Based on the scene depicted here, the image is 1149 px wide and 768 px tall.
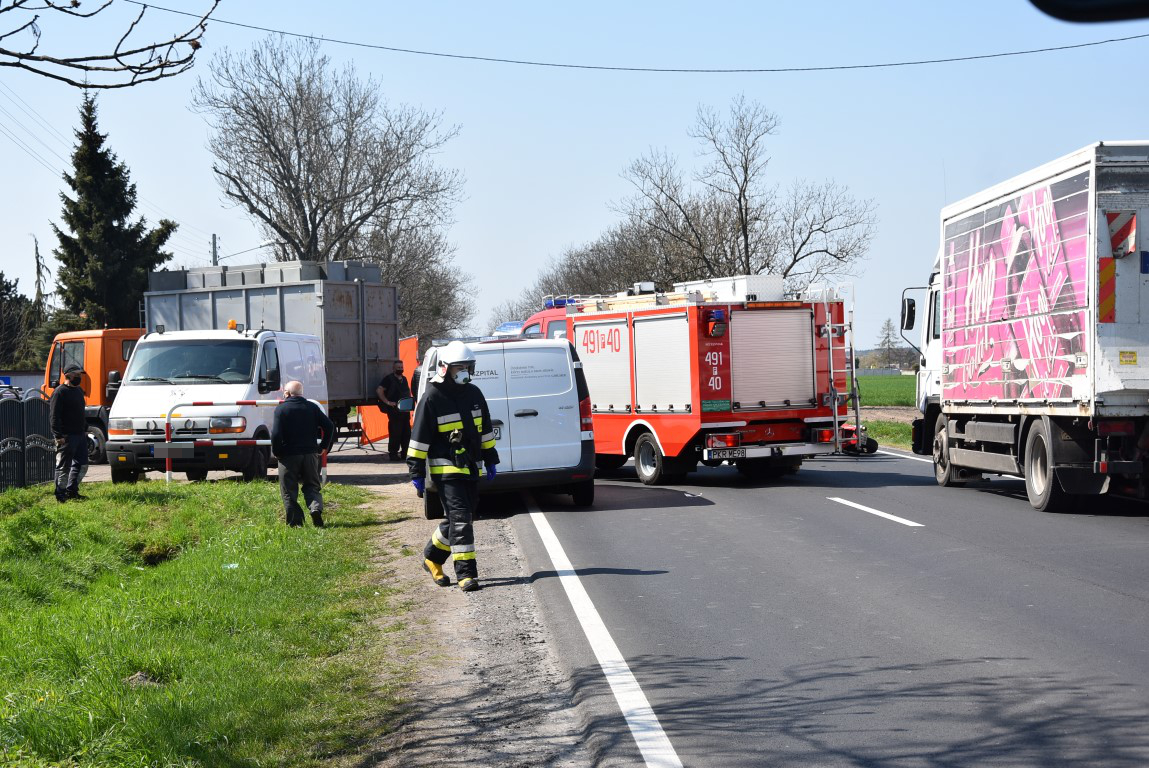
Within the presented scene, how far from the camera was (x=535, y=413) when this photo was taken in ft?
48.1

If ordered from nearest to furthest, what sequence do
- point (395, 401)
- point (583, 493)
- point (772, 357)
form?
1. point (583, 493)
2. point (772, 357)
3. point (395, 401)

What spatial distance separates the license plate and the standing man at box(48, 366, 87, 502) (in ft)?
28.8

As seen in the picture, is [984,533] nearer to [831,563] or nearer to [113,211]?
[831,563]

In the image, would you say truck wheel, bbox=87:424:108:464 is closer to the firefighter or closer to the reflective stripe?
the firefighter

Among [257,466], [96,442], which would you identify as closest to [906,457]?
[257,466]

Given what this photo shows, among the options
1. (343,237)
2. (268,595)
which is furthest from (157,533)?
(343,237)

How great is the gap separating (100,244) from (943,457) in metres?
48.9

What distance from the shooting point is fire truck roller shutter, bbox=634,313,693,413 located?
17391 mm

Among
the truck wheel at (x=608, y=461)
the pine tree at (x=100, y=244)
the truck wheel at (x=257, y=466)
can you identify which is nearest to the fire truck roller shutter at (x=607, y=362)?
the truck wheel at (x=608, y=461)

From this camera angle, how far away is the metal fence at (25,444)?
725 inches

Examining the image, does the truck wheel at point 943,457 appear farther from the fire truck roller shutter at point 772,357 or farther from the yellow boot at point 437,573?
the yellow boot at point 437,573

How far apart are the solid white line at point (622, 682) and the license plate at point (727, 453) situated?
684 centimetres

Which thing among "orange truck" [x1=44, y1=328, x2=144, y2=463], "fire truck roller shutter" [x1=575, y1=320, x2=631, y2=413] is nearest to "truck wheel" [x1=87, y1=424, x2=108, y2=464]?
"orange truck" [x1=44, y1=328, x2=144, y2=463]

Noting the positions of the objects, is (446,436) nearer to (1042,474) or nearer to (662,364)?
(1042,474)
